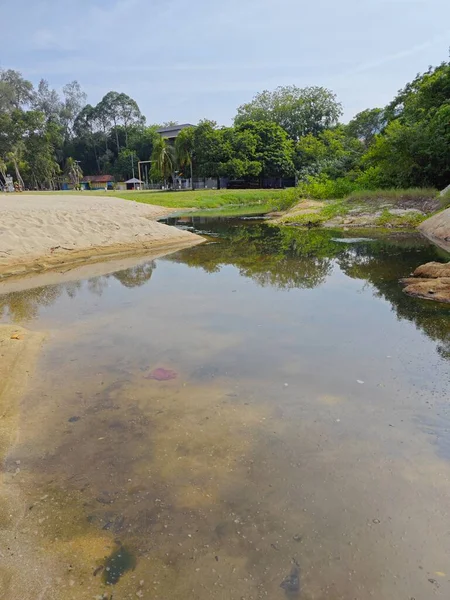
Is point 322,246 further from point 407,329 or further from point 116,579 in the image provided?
point 116,579

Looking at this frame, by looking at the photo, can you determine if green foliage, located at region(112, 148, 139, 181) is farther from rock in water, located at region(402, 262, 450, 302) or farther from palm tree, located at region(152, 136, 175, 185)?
rock in water, located at region(402, 262, 450, 302)

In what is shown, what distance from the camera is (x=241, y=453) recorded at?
11.7 ft

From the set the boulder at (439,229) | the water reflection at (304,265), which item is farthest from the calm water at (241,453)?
the boulder at (439,229)

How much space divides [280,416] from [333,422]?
54 centimetres

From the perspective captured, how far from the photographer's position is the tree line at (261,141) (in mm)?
26250

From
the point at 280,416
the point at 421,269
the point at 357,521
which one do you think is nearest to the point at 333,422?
the point at 280,416

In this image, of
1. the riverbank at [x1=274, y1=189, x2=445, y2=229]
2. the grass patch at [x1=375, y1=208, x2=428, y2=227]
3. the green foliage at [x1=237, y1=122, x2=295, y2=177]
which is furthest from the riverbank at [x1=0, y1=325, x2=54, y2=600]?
the green foliage at [x1=237, y1=122, x2=295, y2=177]

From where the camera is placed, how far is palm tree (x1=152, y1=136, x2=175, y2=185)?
5293 cm

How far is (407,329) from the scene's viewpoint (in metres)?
6.76

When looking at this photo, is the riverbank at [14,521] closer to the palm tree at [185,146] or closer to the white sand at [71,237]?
the white sand at [71,237]

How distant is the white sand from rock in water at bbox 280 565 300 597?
10.6 meters

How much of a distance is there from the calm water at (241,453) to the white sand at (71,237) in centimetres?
454

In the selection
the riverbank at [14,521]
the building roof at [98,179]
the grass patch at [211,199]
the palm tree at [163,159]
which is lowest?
the riverbank at [14,521]

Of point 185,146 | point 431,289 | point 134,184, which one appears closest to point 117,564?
point 431,289
